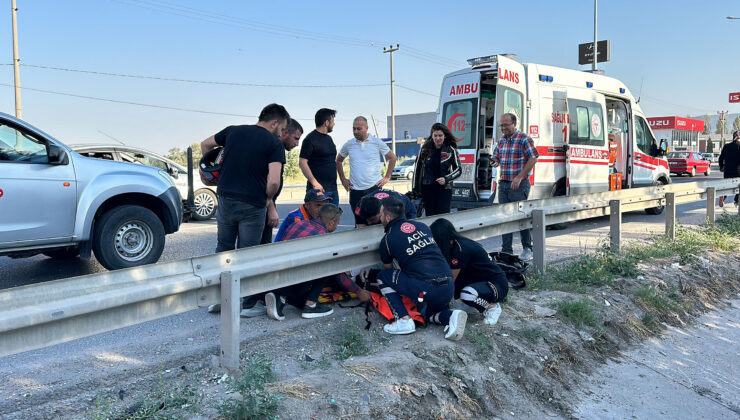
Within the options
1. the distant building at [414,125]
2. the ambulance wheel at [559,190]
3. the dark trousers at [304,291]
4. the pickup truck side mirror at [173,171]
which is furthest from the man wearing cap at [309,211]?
the distant building at [414,125]

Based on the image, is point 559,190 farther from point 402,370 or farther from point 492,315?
point 402,370

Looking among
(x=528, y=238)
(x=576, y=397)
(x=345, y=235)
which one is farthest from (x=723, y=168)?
(x=345, y=235)

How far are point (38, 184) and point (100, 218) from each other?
762mm

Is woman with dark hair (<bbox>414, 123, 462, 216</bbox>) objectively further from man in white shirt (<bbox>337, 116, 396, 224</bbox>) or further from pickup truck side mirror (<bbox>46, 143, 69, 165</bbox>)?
pickup truck side mirror (<bbox>46, 143, 69, 165</bbox>)

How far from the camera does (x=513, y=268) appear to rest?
5.25m

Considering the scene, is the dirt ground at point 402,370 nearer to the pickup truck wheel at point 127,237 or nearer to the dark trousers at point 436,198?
the dark trousers at point 436,198

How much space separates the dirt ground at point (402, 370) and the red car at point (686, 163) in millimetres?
33417

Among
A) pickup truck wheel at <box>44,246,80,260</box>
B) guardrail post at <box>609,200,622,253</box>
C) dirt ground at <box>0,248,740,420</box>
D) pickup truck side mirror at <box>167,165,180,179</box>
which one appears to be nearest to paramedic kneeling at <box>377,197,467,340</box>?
dirt ground at <box>0,248,740,420</box>

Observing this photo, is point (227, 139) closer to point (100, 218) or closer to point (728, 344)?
point (100, 218)

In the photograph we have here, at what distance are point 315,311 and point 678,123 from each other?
39.3 metres

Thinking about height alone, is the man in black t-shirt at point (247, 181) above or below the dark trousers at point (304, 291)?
above

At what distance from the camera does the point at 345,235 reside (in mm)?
4008

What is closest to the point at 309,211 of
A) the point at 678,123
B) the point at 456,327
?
the point at 456,327

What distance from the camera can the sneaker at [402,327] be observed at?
12.8ft
